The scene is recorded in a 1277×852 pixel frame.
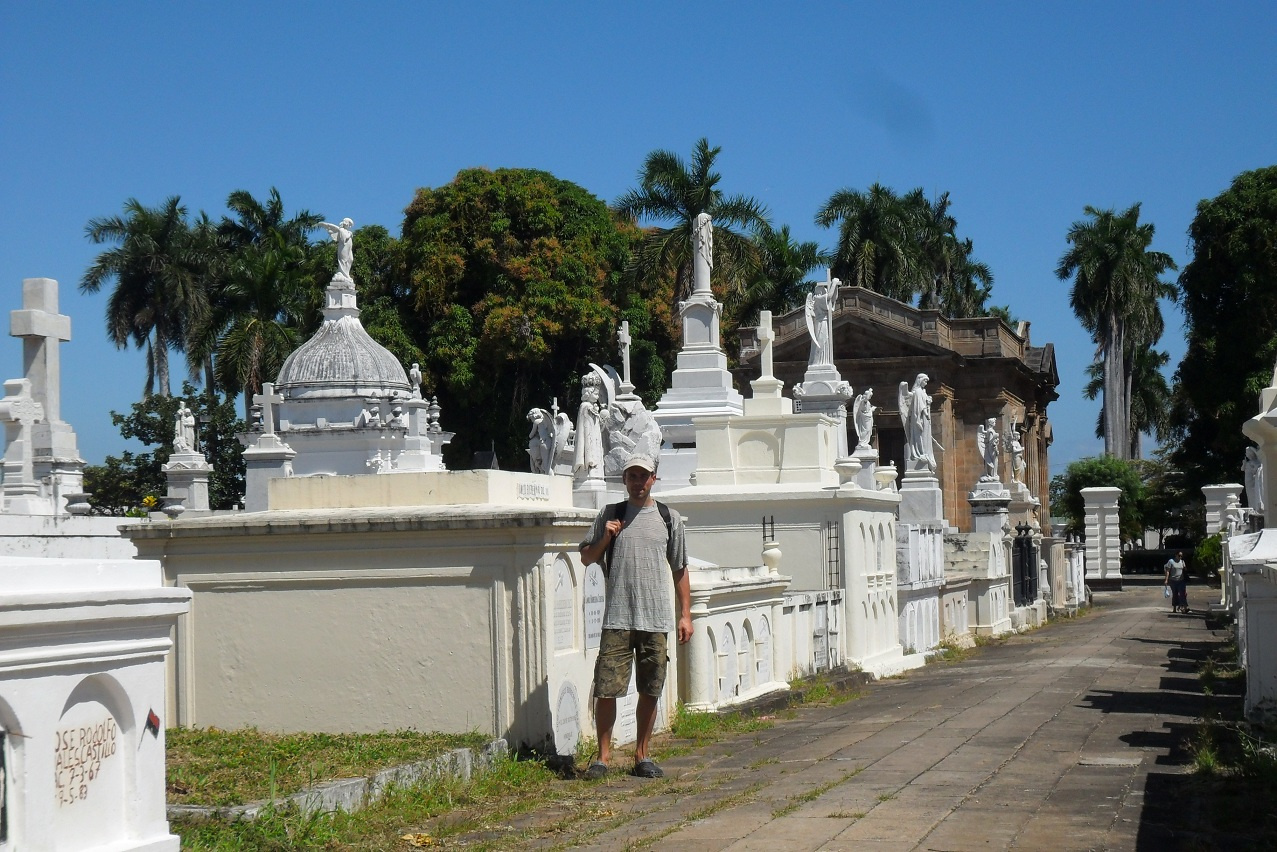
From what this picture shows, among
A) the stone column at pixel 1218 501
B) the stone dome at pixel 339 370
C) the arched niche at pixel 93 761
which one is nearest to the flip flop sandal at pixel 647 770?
the arched niche at pixel 93 761

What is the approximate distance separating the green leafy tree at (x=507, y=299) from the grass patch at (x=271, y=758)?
131 feet

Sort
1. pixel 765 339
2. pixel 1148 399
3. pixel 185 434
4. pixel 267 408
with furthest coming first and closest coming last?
pixel 1148 399
pixel 185 434
pixel 267 408
pixel 765 339

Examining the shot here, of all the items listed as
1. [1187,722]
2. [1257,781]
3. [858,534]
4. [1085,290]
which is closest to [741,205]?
[1085,290]

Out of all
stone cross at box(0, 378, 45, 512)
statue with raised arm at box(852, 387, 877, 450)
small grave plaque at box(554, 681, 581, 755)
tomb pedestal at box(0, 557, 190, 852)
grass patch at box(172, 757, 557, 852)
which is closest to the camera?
tomb pedestal at box(0, 557, 190, 852)

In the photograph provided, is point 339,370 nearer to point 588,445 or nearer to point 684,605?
point 588,445

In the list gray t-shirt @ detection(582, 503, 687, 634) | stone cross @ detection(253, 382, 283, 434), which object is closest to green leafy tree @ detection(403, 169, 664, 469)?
stone cross @ detection(253, 382, 283, 434)

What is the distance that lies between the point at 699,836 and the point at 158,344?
52.4m

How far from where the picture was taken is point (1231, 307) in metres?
46.2

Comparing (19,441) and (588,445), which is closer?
(588,445)

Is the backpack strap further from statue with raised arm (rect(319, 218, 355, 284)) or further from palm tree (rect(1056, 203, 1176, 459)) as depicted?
palm tree (rect(1056, 203, 1176, 459))

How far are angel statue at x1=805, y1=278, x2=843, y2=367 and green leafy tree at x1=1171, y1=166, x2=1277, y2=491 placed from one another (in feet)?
72.9

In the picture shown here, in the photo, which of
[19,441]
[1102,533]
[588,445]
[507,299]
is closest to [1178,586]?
[588,445]

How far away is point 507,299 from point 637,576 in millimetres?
40623

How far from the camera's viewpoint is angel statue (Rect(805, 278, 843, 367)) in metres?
24.3
